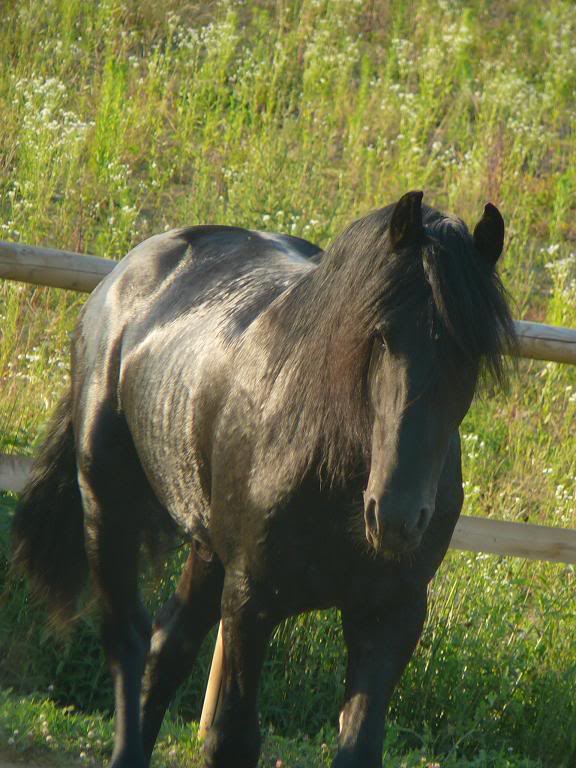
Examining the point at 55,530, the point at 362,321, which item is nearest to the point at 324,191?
the point at 55,530

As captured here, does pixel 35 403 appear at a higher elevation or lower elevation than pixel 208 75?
lower

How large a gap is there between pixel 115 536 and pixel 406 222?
1.97 m

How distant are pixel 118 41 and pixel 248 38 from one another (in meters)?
1.36

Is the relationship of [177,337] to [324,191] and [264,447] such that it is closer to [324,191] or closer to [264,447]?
[264,447]

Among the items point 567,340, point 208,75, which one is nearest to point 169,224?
point 208,75

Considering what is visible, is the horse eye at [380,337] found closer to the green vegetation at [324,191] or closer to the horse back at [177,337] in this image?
the horse back at [177,337]

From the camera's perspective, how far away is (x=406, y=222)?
2.43 m

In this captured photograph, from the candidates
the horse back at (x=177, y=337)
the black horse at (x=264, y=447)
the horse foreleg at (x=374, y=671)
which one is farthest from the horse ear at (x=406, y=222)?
the horse foreleg at (x=374, y=671)

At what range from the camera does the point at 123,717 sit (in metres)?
3.67

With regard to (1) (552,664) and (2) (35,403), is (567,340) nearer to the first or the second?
(1) (552,664)

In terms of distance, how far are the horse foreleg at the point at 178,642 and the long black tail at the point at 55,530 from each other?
1.96ft

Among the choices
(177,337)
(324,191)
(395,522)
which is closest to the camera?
(395,522)

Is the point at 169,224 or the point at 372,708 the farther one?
the point at 169,224

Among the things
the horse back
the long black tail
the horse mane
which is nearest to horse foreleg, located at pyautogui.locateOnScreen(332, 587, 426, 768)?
the horse mane
